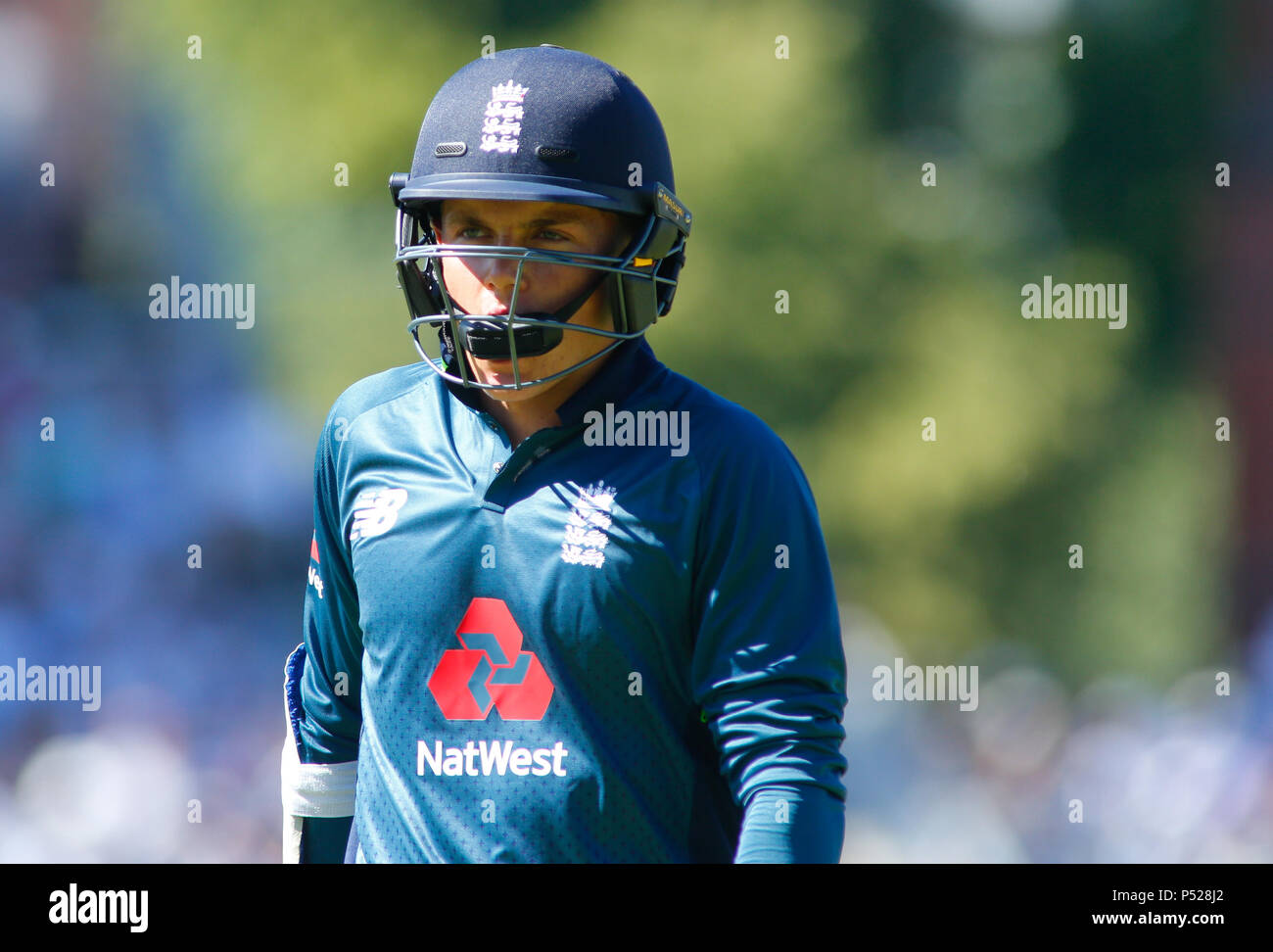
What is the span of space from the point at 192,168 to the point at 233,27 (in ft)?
1.83

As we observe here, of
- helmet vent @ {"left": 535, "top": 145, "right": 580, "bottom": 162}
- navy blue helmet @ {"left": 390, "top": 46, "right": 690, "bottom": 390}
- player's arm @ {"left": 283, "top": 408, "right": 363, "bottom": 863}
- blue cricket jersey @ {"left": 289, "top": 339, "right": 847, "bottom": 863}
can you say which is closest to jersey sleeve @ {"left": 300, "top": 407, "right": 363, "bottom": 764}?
player's arm @ {"left": 283, "top": 408, "right": 363, "bottom": 863}

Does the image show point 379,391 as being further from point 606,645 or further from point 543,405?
point 606,645

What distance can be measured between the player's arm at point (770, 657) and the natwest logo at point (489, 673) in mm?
215

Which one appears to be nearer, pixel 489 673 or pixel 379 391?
pixel 489 673

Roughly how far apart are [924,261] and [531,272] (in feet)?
11.6

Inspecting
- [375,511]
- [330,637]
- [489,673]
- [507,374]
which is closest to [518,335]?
[507,374]

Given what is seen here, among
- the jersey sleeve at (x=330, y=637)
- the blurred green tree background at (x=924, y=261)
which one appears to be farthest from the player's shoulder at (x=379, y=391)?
the blurred green tree background at (x=924, y=261)

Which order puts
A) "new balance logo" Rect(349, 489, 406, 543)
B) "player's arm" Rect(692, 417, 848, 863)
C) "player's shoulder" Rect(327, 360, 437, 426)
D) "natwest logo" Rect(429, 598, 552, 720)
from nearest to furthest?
1. "player's arm" Rect(692, 417, 848, 863)
2. "natwest logo" Rect(429, 598, 552, 720)
3. "new balance logo" Rect(349, 489, 406, 543)
4. "player's shoulder" Rect(327, 360, 437, 426)

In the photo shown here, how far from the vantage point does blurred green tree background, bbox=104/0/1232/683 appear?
194 inches

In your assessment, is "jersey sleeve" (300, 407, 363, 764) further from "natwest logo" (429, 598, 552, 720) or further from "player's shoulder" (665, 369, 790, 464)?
"player's shoulder" (665, 369, 790, 464)

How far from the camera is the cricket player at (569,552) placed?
5.36ft

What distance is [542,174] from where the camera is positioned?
1.73 metres

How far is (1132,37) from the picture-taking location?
5.07 m

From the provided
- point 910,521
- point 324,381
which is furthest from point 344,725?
point 910,521
